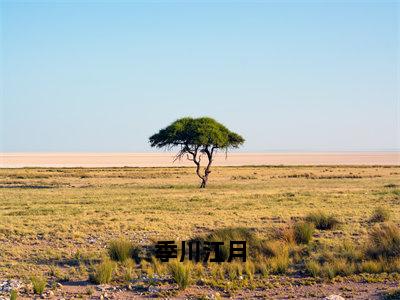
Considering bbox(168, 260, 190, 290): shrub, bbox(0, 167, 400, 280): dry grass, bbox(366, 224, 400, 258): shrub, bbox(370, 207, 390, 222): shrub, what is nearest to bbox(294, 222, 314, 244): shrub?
bbox(0, 167, 400, 280): dry grass

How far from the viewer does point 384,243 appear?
52.6 feet

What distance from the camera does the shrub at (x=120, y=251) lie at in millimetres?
15719

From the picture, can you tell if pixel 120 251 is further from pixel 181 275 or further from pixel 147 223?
pixel 147 223

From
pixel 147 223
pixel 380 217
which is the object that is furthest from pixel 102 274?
pixel 380 217

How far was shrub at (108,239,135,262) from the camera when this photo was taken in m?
15.7

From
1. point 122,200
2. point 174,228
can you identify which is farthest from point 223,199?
point 174,228

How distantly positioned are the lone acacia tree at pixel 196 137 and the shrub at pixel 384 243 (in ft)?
117

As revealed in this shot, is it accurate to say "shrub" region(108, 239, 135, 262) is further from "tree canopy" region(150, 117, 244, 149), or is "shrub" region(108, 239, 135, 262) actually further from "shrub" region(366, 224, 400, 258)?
"tree canopy" region(150, 117, 244, 149)

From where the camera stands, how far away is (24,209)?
97.6ft

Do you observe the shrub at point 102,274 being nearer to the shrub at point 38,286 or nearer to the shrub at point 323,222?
the shrub at point 38,286

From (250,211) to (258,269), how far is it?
13041mm

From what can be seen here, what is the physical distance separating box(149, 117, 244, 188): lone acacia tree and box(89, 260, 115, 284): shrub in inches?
1524

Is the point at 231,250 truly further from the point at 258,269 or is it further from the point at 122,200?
the point at 122,200

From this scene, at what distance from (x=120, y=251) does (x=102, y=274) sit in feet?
7.76
